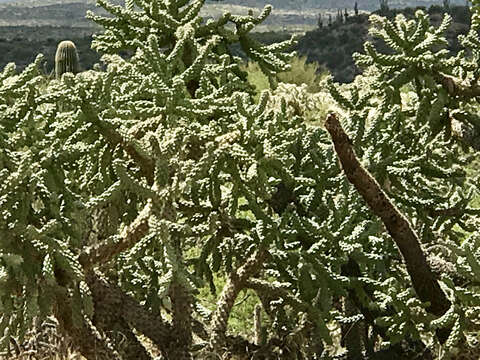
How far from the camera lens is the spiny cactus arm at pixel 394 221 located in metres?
2.69

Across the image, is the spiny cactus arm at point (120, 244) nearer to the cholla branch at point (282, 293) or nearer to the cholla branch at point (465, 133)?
the cholla branch at point (282, 293)

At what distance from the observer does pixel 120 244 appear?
275 cm

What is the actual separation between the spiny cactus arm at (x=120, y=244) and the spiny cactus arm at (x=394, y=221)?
69 cm

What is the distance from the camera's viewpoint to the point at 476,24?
3.83 metres

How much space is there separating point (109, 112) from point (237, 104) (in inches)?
20.2

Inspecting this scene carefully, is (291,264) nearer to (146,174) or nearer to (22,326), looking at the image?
(146,174)

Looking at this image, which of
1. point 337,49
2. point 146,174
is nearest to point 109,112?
point 146,174

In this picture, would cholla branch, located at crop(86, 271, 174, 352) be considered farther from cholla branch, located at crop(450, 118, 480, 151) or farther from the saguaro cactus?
the saguaro cactus

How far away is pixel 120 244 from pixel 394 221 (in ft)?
3.39

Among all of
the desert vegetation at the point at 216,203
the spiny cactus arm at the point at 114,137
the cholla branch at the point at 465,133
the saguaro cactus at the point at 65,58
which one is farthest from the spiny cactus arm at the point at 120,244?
the saguaro cactus at the point at 65,58

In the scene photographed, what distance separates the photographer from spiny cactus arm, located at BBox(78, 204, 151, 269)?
2.63 meters

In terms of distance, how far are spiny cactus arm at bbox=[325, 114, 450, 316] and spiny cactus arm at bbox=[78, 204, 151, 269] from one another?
0.69 meters

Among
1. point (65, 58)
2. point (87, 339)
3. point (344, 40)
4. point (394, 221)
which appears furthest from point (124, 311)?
point (344, 40)

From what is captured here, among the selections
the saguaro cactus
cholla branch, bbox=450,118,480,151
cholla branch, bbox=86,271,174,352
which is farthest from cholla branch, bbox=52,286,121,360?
the saguaro cactus
